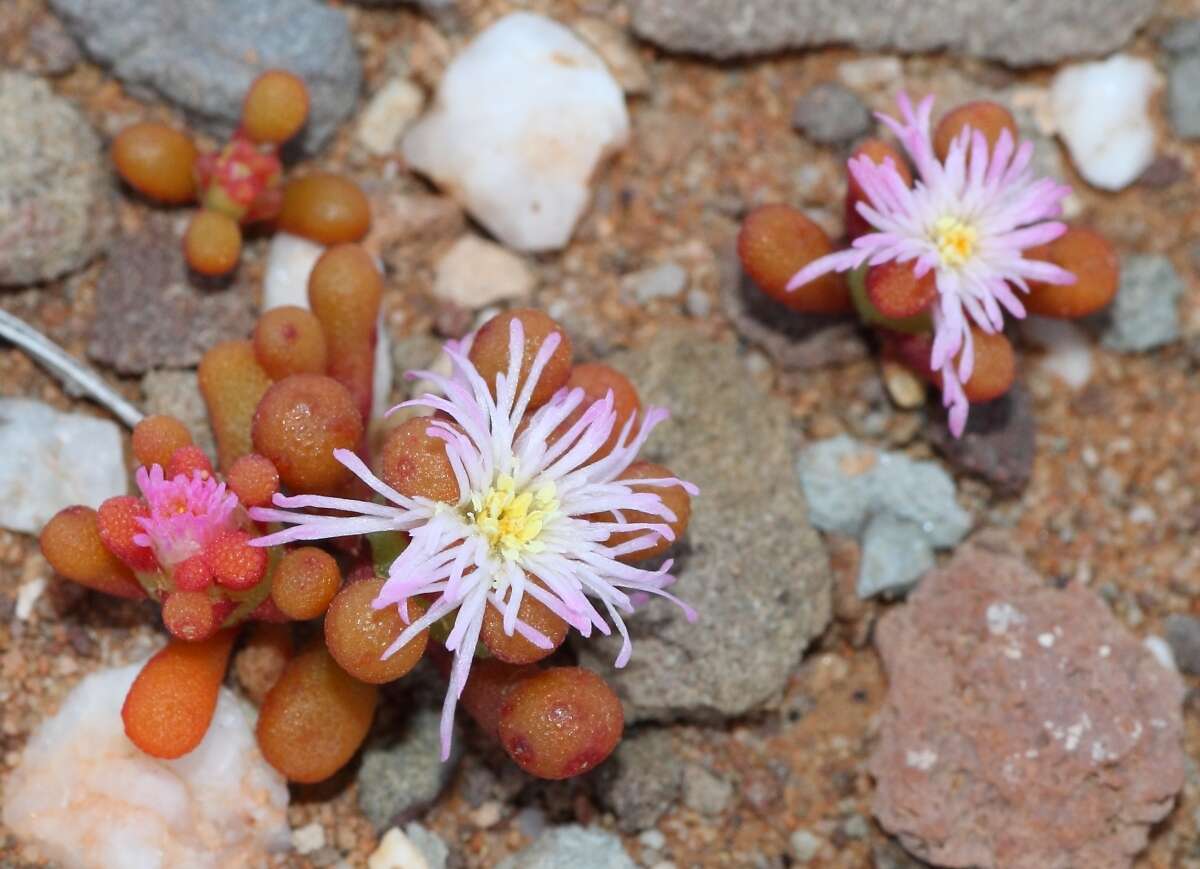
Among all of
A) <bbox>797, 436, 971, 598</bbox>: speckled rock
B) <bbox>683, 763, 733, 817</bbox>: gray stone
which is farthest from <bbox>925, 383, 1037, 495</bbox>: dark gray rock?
<bbox>683, 763, 733, 817</bbox>: gray stone

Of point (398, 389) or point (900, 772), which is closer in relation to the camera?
point (900, 772)

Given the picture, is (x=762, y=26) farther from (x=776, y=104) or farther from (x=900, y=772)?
(x=900, y=772)

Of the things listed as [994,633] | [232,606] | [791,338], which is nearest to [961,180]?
[791,338]

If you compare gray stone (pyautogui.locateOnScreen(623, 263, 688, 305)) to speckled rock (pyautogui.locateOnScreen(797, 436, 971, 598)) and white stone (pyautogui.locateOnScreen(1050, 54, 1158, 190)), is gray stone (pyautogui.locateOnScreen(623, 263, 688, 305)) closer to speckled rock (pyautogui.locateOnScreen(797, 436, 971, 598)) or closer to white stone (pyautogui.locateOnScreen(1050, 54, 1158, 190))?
speckled rock (pyautogui.locateOnScreen(797, 436, 971, 598))

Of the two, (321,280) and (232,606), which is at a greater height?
(321,280)

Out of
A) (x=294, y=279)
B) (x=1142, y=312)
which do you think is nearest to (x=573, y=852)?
(x=294, y=279)
